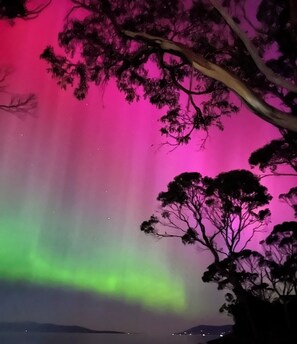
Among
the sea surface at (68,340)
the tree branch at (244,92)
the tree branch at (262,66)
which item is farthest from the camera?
the sea surface at (68,340)

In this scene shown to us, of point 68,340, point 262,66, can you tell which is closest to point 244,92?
point 262,66

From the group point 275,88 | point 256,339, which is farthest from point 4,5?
point 256,339

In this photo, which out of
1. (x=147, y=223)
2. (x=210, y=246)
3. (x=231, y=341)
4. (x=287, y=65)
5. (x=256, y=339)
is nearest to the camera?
(x=287, y=65)

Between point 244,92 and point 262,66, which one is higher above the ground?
point 262,66

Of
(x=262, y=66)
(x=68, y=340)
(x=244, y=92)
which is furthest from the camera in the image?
(x=68, y=340)

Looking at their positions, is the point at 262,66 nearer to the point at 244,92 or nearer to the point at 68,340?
the point at 244,92

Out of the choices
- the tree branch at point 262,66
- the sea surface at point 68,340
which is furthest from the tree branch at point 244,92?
the sea surface at point 68,340

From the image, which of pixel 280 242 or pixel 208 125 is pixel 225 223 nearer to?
pixel 280 242

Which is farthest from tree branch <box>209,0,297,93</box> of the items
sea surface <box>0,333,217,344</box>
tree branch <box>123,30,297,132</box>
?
sea surface <box>0,333,217,344</box>

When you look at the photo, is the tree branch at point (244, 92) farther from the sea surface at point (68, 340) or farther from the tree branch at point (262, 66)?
the sea surface at point (68, 340)

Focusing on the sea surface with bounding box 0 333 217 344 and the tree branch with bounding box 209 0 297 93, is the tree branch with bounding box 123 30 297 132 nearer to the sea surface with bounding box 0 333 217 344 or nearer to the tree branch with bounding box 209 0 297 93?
the tree branch with bounding box 209 0 297 93

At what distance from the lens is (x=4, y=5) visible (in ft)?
30.8

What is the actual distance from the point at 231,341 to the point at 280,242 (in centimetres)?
1002

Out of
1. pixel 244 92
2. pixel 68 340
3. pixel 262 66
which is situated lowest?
pixel 244 92
